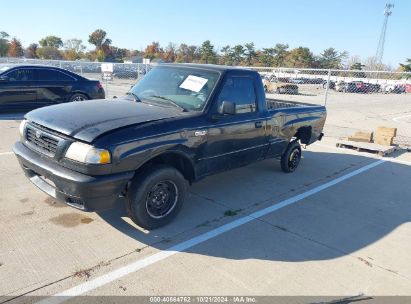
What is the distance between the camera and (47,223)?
402 centimetres

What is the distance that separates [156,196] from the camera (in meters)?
4.01

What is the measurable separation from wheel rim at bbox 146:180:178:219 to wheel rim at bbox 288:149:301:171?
306 cm

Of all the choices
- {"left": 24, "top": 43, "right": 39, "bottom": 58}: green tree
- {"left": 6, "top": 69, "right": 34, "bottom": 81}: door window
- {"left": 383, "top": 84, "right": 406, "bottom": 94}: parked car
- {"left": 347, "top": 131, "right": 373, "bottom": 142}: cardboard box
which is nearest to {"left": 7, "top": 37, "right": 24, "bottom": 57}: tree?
{"left": 24, "top": 43, "right": 39, "bottom": 58}: green tree

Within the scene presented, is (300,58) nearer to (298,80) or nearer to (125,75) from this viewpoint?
(298,80)

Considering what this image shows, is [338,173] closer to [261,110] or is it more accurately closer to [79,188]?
[261,110]

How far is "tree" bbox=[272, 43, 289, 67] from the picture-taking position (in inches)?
3027

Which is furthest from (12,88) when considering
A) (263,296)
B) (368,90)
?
(368,90)

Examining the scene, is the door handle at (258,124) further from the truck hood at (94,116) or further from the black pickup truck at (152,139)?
the truck hood at (94,116)

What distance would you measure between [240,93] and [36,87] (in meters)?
7.61

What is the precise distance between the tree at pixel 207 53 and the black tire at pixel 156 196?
71.3 meters

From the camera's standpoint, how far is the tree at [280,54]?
7688 centimetres

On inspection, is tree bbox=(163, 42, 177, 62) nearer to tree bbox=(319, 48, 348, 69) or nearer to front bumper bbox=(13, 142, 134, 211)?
tree bbox=(319, 48, 348, 69)

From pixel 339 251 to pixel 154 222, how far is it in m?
2.08

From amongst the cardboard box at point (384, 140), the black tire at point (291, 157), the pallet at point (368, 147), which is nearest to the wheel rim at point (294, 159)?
the black tire at point (291, 157)
